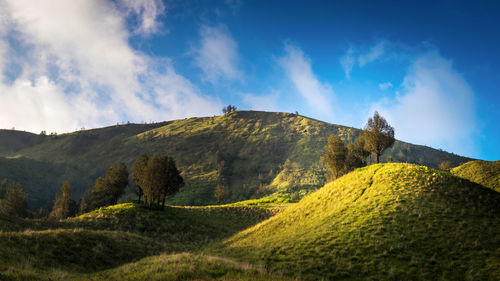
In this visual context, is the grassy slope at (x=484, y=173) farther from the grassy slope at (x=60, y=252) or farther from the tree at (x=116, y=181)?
the tree at (x=116, y=181)

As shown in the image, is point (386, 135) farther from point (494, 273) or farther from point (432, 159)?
point (432, 159)

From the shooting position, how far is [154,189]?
49.0 meters

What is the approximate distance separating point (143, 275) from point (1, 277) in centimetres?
520

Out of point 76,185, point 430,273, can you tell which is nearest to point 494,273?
point 430,273

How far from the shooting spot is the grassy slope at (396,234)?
15273 mm

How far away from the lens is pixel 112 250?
799 inches

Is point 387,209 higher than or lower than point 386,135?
lower

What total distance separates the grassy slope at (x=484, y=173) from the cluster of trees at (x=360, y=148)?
14.4 m

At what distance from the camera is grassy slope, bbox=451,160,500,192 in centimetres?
3488

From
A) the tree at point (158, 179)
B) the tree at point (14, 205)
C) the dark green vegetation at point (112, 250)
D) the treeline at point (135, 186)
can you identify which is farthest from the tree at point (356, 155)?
the tree at point (14, 205)

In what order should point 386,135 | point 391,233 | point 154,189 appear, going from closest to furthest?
point 391,233 → point 154,189 → point 386,135

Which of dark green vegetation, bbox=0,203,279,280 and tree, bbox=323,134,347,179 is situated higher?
tree, bbox=323,134,347,179

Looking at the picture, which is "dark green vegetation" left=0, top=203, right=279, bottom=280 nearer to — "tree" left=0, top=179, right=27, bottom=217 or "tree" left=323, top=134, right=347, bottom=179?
"tree" left=323, top=134, right=347, bottom=179

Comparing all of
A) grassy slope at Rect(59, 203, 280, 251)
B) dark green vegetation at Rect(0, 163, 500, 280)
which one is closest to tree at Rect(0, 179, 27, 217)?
grassy slope at Rect(59, 203, 280, 251)
